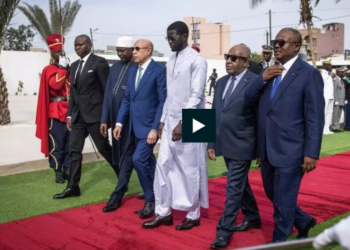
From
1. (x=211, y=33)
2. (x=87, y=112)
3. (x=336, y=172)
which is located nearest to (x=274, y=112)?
(x=87, y=112)

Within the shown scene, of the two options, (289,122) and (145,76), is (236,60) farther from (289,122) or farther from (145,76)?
(145,76)

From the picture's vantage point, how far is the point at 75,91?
643 centimetres

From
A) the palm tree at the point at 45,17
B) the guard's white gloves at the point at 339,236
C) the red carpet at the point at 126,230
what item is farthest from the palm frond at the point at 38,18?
the guard's white gloves at the point at 339,236

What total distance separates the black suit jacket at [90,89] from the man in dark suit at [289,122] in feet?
9.09

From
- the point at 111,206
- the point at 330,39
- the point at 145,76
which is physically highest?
A: the point at 330,39

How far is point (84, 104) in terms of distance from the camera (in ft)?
20.6

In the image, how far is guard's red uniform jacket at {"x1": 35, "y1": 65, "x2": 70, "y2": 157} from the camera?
23.5ft

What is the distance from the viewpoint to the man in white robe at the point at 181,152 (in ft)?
16.0

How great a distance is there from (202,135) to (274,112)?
105cm

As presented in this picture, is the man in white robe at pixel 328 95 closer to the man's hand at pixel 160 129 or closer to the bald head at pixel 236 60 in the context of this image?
the man's hand at pixel 160 129

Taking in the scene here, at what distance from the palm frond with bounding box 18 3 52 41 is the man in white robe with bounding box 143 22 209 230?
28.0 metres

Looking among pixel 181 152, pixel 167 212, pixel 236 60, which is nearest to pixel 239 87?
pixel 236 60

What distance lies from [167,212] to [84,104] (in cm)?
203

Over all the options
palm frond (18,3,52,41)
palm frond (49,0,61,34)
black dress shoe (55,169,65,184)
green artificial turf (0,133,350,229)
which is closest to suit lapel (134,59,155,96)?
green artificial turf (0,133,350,229)
